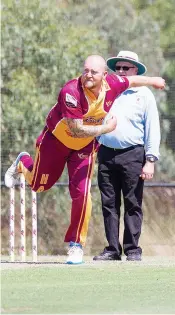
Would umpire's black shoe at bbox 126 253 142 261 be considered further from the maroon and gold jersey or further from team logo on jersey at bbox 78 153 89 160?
the maroon and gold jersey

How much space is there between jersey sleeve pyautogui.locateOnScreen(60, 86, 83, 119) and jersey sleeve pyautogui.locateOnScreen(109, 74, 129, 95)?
402mm

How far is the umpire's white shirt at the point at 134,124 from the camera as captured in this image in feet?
35.9

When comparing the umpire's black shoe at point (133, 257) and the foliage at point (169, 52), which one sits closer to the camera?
the umpire's black shoe at point (133, 257)

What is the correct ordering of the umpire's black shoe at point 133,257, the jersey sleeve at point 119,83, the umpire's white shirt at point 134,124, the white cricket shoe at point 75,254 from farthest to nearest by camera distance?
the umpire's black shoe at point 133,257, the umpire's white shirt at point 134,124, the white cricket shoe at point 75,254, the jersey sleeve at point 119,83

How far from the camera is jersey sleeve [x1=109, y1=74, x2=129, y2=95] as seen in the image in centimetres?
1007

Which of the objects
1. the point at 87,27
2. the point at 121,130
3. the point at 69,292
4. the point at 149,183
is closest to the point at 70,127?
the point at 121,130

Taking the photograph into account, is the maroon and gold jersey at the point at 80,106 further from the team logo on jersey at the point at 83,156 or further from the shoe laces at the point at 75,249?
the shoe laces at the point at 75,249

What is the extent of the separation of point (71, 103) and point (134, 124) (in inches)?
53.9

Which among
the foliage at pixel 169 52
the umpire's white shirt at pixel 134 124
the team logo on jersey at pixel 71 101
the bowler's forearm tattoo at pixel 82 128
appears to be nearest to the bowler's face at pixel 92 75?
the team logo on jersey at pixel 71 101

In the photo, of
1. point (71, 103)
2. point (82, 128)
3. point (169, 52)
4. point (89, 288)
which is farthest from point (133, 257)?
point (169, 52)

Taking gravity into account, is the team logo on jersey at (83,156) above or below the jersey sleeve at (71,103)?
below

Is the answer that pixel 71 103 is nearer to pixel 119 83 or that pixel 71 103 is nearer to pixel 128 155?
pixel 119 83

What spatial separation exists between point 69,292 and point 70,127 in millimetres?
2112

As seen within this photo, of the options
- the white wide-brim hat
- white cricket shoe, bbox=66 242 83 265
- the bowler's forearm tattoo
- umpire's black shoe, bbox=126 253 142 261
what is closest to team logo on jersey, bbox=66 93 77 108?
the bowler's forearm tattoo
